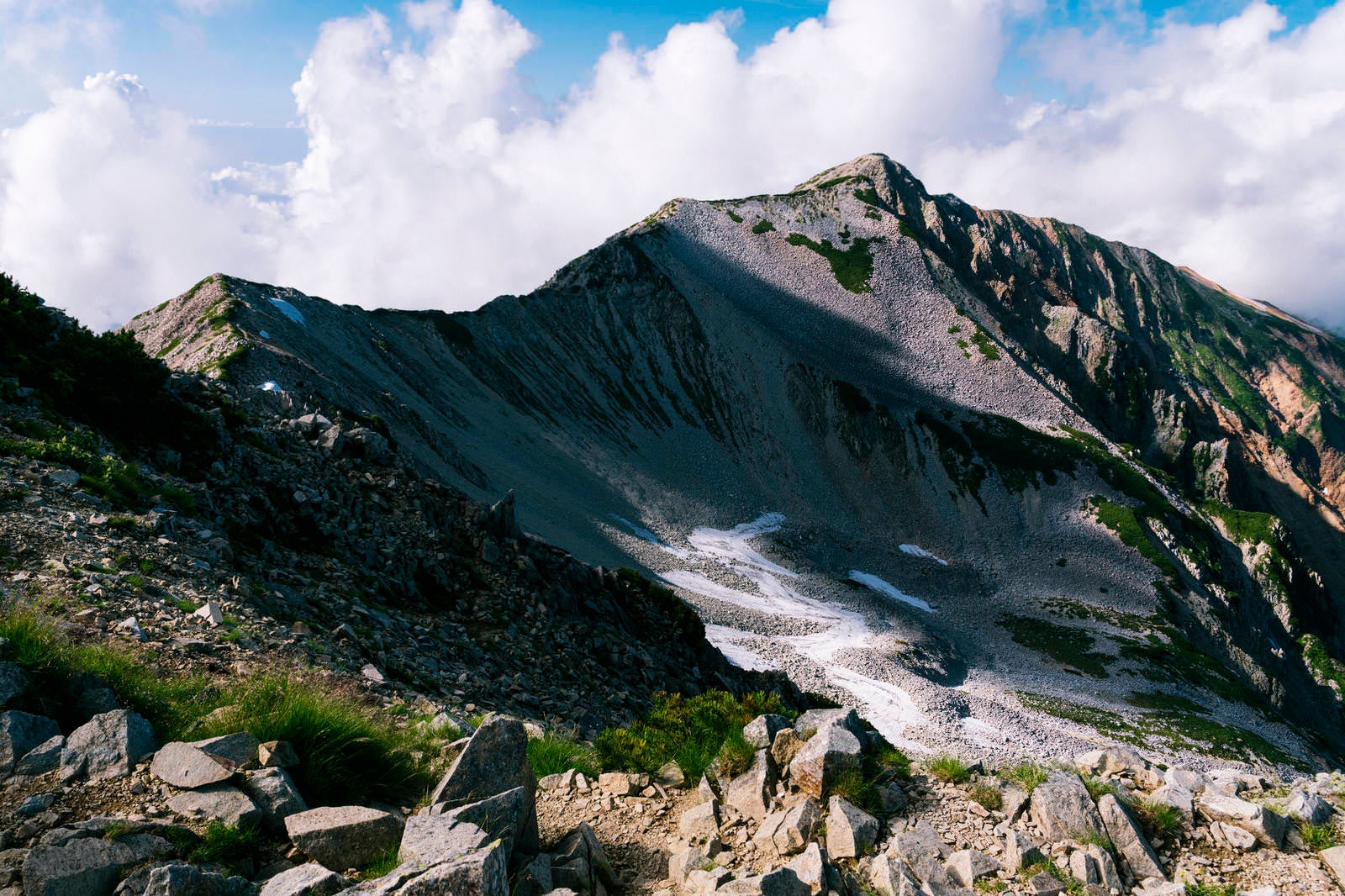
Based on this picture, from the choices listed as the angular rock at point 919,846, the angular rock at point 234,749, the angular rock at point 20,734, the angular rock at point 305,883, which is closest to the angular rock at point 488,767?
the angular rock at point 305,883

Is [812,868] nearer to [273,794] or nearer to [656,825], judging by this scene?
[656,825]

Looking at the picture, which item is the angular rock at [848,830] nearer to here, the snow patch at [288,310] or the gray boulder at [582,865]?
the gray boulder at [582,865]

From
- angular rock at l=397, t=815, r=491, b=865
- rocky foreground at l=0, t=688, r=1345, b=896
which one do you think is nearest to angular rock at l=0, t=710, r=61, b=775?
rocky foreground at l=0, t=688, r=1345, b=896

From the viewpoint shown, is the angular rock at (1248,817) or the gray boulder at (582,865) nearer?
the gray boulder at (582,865)

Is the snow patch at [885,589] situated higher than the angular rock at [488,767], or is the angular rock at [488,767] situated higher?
the snow patch at [885,589]

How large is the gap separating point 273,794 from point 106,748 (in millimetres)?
1543

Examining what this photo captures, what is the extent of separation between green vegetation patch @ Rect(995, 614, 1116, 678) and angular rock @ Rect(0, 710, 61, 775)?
7392 cm

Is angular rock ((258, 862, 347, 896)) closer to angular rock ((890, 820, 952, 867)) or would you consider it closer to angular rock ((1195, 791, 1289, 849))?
angular rock ((890, 820, 952, 867))

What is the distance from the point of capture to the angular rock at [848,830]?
7559mm

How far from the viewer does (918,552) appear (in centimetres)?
9256

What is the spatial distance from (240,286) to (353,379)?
1433cm

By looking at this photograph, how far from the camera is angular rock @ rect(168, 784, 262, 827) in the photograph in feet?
19.4

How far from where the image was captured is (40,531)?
11562 millimetres

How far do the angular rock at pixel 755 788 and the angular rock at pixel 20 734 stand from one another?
677 centimetres
